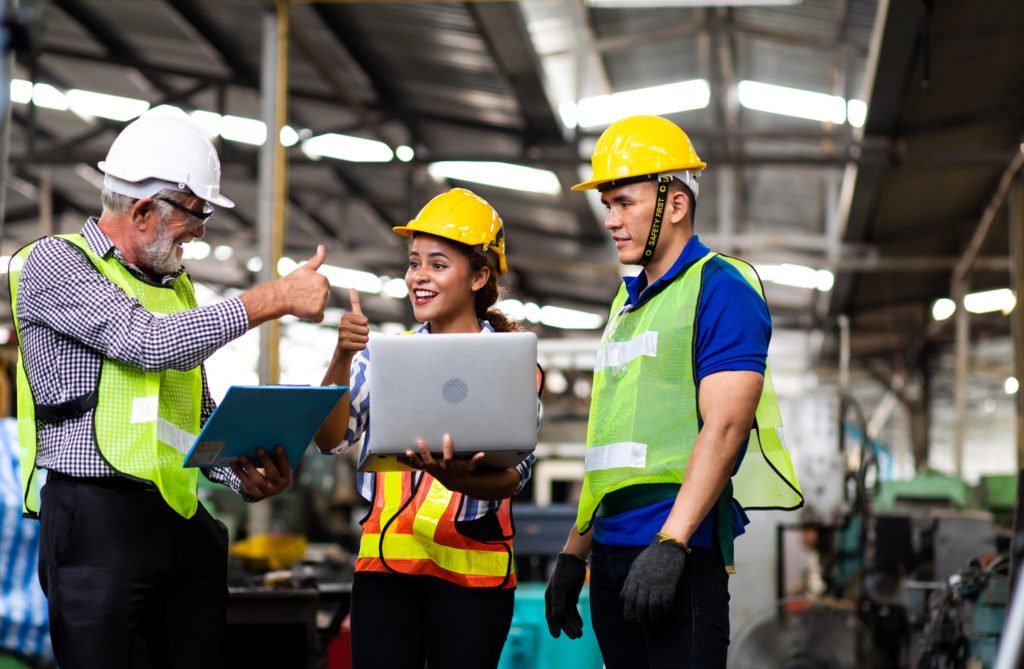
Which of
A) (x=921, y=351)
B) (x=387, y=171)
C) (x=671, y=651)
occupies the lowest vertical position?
(x=671, y=651)

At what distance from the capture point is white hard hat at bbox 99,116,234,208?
9.14 feet

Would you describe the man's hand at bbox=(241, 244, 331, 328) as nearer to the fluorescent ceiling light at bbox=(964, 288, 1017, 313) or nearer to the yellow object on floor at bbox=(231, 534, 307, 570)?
the yellow object on floor at bbox=(231, 534, 307, 570)

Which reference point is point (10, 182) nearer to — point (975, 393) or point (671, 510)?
point (671, 510)

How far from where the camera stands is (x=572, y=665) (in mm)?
4723

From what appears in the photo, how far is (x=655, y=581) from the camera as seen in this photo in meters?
2.45

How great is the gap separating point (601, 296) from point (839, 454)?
10.4 metres

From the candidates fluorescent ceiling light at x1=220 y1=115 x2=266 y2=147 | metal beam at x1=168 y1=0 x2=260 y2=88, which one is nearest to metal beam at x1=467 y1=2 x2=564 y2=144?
metal beam at x1=168 y1=0 x2=260 y2=88

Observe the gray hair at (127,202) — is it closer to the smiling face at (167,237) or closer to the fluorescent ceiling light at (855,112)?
the smiling face at (167,237)

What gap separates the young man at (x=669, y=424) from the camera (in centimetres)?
252

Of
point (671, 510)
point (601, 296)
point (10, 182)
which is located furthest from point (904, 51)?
point (10, 182)

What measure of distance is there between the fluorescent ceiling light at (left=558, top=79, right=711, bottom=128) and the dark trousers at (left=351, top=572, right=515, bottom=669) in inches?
369

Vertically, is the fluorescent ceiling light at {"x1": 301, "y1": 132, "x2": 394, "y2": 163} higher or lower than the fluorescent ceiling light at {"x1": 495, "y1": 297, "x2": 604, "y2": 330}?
higher

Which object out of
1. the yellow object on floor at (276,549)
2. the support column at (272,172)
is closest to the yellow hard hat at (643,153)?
the yellow object on floor at (276,549)

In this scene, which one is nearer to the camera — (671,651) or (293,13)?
(671,651)
